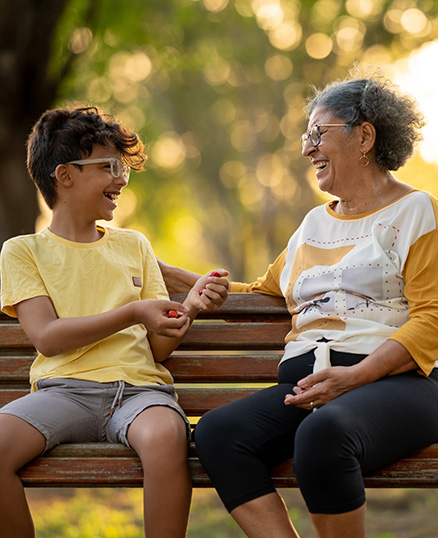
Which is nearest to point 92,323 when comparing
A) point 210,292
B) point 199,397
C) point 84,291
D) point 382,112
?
point 84,291

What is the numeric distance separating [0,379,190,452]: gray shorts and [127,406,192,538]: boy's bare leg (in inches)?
6.2

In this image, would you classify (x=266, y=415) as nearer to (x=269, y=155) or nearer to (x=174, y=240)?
(x=269, y=155)

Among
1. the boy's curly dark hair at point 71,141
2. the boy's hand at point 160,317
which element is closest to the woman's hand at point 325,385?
the boy's hand at point 160,317

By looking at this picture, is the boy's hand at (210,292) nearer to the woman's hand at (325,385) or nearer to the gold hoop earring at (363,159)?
the woman's hand at (325,385)

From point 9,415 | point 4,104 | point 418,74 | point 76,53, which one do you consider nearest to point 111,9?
point 76,53

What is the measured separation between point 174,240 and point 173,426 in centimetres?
3192

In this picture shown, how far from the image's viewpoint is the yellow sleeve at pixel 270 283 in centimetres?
361

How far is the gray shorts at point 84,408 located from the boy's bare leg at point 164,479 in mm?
157

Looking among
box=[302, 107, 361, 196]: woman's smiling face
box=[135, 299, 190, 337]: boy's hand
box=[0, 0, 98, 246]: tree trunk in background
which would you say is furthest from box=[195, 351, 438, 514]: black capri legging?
box=[0, 0, 98, 246]: tree trunk in background

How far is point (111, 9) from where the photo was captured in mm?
7258

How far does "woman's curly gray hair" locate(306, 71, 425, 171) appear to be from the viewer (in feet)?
10.9

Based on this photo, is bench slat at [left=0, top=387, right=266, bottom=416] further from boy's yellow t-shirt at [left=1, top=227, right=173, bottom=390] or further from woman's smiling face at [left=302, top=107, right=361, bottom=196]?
woman's smiling face at [left=302, top=107, right=361, bottom=196]

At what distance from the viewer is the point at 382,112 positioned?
3.32 meters

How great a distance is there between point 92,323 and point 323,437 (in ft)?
3.22
